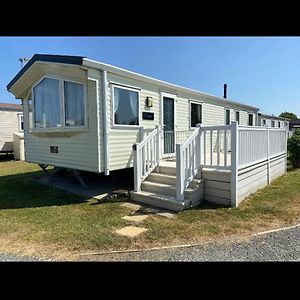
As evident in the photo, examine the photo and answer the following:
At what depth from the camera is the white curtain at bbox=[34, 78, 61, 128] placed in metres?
7.25

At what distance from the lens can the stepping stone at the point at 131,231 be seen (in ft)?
13.9

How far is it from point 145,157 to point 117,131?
3.26 feet

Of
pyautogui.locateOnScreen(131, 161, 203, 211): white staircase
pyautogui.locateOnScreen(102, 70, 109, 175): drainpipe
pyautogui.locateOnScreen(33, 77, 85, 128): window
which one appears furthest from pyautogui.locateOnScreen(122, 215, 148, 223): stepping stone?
pyautogui.locateOnScreen(33, 77, 85, 128): window

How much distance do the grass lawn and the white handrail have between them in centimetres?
72

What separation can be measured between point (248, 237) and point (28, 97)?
7.85 meters

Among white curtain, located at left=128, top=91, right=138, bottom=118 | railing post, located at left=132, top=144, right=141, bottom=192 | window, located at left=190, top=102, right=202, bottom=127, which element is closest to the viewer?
railing post, located at left=132, top=144, right=141, bottom=192

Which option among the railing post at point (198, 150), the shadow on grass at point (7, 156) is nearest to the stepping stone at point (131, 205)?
the railing post at point (198, 150)

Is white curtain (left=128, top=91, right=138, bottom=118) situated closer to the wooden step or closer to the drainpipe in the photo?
the drainpipe

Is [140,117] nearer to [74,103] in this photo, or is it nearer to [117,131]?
[117,131]

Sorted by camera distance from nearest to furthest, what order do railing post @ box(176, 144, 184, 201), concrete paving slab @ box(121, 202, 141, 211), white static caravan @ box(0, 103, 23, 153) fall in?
1. railing post @ box(176, 144, 184, 201)
2. concrete paving slab @ box(121, 202, 141, 211)
3. white static caravan @ box(0, 103, 23, 153)

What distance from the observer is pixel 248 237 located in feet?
13.2

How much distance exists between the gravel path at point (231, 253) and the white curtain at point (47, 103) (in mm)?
4846

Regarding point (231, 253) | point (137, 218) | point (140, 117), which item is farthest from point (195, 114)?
point (231, 253)
